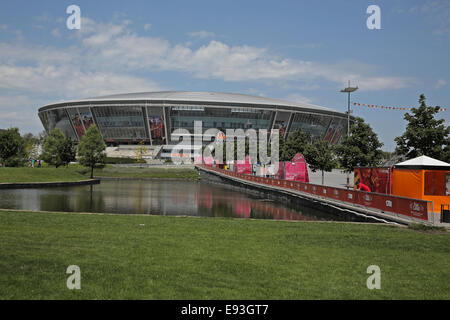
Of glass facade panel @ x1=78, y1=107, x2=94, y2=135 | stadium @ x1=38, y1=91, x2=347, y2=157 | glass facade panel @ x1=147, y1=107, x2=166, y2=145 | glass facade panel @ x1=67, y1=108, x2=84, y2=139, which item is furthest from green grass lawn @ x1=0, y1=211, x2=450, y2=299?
glass facade panel @ x1=67, y1=108, x2=84, y2=139

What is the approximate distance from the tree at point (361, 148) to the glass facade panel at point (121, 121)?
81.9 meters

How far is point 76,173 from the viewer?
5112 cm

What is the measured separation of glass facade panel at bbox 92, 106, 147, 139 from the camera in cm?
11219

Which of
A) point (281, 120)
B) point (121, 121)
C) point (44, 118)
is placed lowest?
point (121, 121)

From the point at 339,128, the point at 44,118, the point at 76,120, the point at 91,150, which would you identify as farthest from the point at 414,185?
the point at 44,118

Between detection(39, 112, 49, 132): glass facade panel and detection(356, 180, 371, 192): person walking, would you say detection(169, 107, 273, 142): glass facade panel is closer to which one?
detection(39, 112, 49, 132): glass facade panel

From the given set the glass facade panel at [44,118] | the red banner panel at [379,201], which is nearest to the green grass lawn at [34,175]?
the red banner panel at [379,201]

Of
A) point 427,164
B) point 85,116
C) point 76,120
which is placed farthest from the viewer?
point 76,120

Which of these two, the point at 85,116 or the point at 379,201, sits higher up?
the point at 85,116

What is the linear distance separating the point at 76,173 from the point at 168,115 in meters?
63.0

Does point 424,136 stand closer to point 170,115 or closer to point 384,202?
point 384,202

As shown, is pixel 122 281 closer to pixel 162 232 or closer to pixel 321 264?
pixel 321 264

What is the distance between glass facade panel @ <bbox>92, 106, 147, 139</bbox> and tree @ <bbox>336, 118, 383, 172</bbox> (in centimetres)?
8192

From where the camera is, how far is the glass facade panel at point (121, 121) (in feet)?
368
